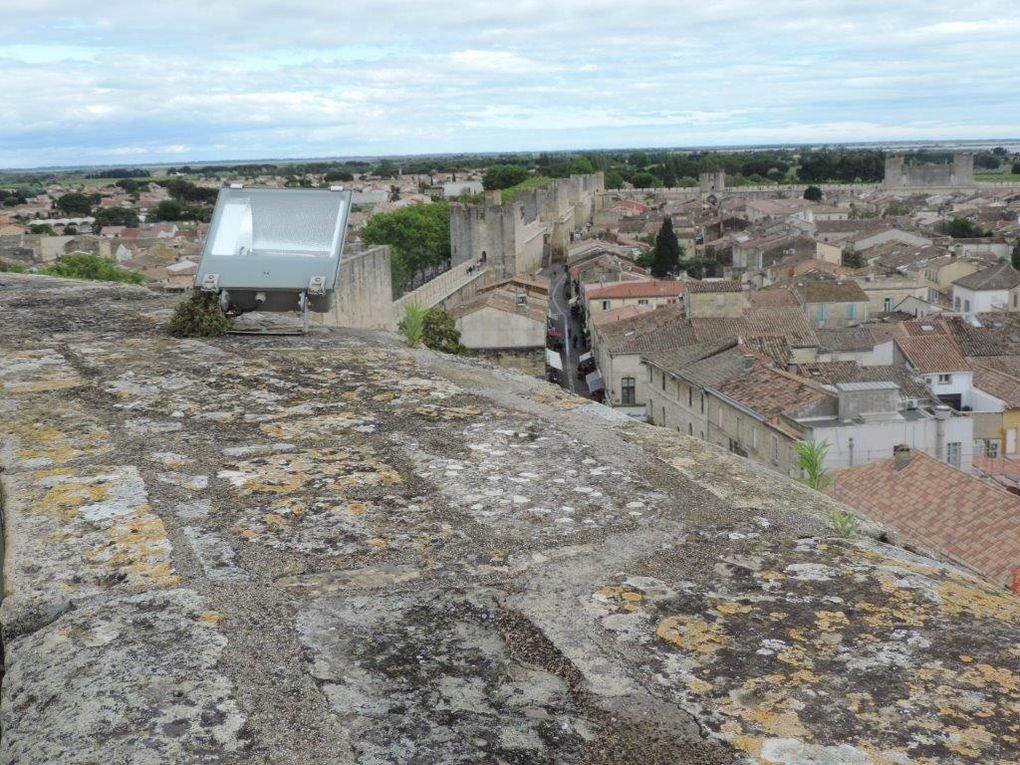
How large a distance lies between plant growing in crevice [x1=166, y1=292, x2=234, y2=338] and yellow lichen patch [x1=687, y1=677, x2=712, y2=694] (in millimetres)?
3326

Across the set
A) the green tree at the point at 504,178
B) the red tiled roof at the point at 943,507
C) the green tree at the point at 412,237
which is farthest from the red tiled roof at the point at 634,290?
the green tree at the point at 504,178

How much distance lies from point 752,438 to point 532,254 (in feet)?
119

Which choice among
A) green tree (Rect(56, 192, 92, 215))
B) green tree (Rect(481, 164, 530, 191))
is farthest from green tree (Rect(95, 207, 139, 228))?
green tree (Rect(481, 164, 530, 191))

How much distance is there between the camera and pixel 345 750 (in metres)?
1.55

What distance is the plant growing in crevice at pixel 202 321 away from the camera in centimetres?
464

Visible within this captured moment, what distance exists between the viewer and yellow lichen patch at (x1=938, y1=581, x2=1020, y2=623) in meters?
2.02

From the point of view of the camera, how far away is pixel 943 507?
1351 centimetres

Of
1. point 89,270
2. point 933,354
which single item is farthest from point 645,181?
point 89,270

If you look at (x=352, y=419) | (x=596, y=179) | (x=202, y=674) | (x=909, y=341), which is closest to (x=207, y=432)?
(x=352, y=419)

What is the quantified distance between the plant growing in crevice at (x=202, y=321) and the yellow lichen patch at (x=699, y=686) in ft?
10.9

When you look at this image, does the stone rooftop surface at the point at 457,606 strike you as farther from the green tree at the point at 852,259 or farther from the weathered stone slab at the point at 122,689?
the green tree at the point at 852,259

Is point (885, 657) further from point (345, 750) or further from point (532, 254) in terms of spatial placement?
Answer: point (532, 254)

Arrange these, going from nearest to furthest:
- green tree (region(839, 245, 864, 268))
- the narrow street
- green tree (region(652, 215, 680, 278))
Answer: the narrow street → green tree (region(652, 215, 680, 278)) → green tree (region(839, 245, 864, 268))

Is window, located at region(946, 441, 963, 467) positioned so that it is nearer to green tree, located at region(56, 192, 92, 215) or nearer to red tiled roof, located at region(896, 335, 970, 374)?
red tiled roof, located at region(896, 335, 970, 374)
